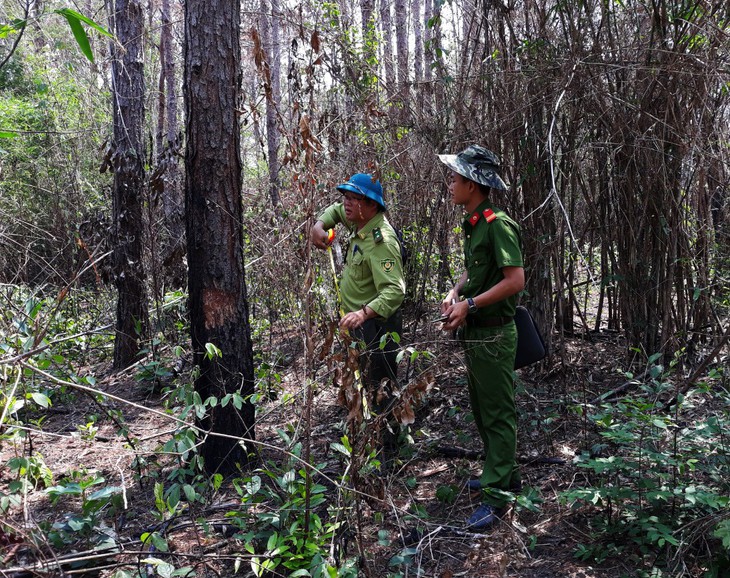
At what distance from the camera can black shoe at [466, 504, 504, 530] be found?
3.39 meters

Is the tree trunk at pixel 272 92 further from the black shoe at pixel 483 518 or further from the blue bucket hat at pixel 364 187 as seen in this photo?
the black shoe at pixel 483 518

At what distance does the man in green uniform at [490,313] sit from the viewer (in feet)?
11.1

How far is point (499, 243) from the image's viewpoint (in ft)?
11.2

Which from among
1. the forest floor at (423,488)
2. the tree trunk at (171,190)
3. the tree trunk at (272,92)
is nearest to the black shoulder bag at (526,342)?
the forest floor at (423,488)

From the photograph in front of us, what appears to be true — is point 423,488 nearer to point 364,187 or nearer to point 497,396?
point 497,396

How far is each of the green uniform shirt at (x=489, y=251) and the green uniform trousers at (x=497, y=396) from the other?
0.44 ft

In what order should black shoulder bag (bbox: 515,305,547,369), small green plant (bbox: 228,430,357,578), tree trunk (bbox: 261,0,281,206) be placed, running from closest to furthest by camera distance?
small green plant (bbox: 228,430,357,578)
black shoulder bag (bbox: 515,305,547,369)
tree trunk (bbox: 261,0,281,206)

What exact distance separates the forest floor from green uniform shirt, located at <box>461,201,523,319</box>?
416mm

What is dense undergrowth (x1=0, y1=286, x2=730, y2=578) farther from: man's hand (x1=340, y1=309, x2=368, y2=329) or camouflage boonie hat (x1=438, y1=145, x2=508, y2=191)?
camouflage boonie hat (x1=438, y1=145, x2=508, y2=191)

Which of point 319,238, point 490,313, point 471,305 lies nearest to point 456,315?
point 471,305

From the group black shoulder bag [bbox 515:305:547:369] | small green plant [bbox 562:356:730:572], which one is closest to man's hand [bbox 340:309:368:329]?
black shoulder bag [bbox 515:305:547:369]

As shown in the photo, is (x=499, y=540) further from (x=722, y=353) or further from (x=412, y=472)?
(x=722, y=353)

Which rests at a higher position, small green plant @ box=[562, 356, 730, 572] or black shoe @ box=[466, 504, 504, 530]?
small green plant @ box=[562, 356, 730, 572]

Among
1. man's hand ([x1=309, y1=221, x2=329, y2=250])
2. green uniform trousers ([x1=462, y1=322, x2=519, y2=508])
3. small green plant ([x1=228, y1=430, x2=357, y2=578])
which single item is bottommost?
small green plant ([x1=228, y1=430, x2=357, y2=578])
